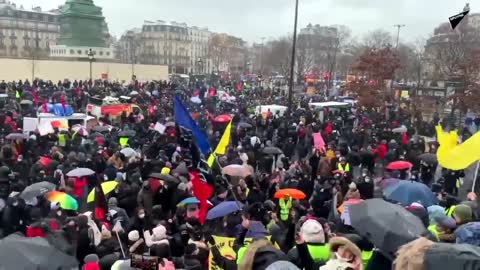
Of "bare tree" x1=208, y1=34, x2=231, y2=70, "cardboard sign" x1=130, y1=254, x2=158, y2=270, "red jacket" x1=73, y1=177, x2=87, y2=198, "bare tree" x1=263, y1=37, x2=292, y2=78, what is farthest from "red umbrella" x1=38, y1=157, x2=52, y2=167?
"bare tree" x1=208, y1=34, x2=231, y2=70

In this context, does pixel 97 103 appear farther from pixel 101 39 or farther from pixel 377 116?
pixel 101 39

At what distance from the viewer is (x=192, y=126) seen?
976 cm

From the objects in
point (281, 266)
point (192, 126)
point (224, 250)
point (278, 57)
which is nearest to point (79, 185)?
point (192, 126)

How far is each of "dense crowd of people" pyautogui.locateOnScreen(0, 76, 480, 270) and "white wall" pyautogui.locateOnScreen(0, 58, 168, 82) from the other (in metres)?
24.1

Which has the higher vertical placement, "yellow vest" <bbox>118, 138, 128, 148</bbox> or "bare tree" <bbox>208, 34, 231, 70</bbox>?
"bare tree" <bbox>208, 34, 231, 70</bbox>

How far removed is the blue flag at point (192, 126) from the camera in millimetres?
9555

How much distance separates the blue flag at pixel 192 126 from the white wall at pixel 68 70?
3514cm

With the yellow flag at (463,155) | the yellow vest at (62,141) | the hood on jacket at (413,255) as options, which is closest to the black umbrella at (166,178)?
the yellow flag at (463,155)

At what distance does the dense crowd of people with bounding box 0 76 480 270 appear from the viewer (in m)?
4.56

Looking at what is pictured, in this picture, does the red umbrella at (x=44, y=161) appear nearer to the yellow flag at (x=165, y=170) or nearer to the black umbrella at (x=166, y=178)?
the yellow flag at (x=165, y=170)

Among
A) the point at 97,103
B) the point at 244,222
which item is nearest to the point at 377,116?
the point at 97,103

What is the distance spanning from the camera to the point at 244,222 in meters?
7.04

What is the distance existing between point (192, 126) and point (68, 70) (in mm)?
38295

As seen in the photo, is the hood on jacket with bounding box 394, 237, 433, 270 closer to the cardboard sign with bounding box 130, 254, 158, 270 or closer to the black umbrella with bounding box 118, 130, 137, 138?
the cardboard sign with bounding box 130, 254, 158, 270
